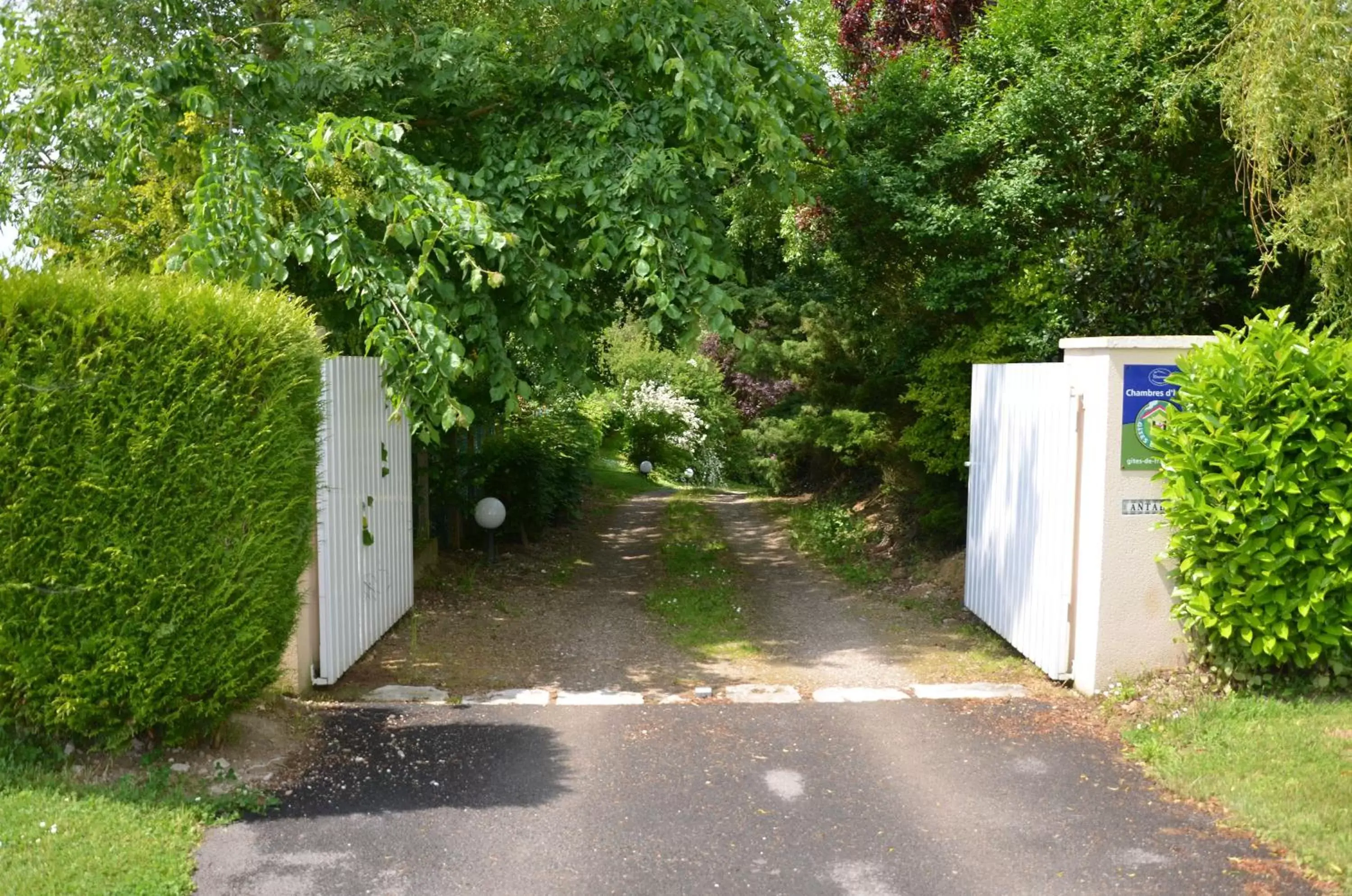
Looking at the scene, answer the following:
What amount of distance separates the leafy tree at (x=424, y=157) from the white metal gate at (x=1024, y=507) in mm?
2227

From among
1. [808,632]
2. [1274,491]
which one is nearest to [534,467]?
[808,632]

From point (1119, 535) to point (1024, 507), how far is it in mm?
1224

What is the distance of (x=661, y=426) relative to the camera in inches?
1204

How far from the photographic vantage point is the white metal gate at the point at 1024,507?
715 cm

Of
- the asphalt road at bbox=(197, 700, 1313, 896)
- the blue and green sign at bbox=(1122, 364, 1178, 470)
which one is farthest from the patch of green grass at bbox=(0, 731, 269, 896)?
the blue and green sign at bbox=(1122, 364, 1178, 470)

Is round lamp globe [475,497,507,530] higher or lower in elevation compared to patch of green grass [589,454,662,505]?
higher

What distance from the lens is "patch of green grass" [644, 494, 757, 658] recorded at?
9016mm

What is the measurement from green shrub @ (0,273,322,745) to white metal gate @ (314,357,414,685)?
1074 millimetres

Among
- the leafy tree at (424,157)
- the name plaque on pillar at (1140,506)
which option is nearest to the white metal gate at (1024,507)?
the name plaque on pillar at (1140,506)

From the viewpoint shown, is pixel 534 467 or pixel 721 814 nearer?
pixel 721 814

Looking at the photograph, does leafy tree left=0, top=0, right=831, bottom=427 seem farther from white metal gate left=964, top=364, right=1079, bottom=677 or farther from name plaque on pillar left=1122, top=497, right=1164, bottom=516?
name plaque on pillar left=1122, top=497, right=1164, bottom=516

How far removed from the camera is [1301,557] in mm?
6062

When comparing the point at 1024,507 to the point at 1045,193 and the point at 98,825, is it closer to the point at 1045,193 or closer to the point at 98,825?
the point at 1045,193

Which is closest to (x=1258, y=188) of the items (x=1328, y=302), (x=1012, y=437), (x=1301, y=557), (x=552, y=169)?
(x=1328, y=302)
